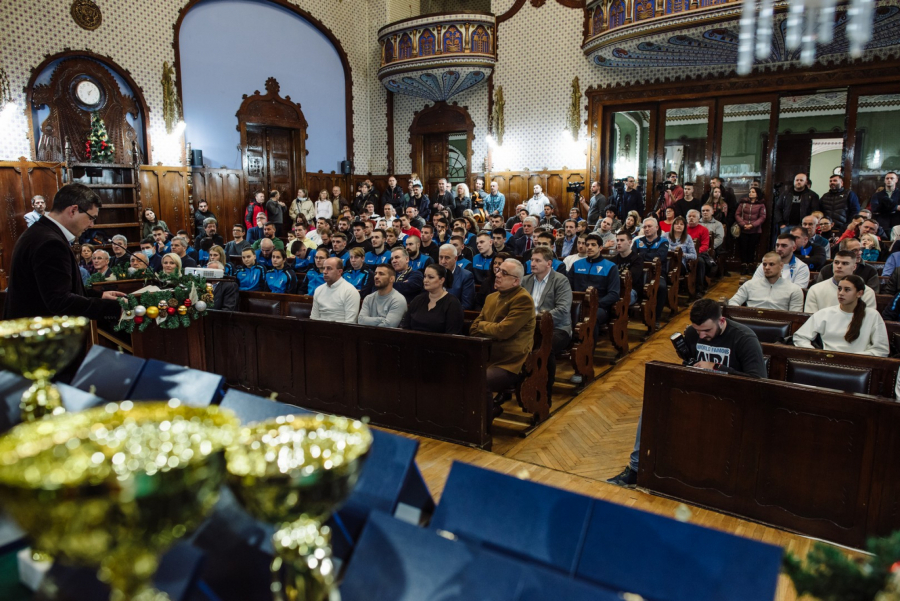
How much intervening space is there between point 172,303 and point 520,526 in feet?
11.3

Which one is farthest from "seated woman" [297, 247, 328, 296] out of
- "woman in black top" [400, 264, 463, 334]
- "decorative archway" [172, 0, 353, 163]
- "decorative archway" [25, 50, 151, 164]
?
"decorative archway" [172, 0, 353, 163]

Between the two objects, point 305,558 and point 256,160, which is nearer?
point 305,558

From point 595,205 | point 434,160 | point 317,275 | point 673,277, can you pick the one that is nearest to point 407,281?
point 317,275

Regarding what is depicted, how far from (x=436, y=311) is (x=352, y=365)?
71 cm

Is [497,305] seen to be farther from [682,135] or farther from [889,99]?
[889,99]

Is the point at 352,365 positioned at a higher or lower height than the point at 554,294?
lower

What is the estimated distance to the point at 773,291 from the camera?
16.4 feet

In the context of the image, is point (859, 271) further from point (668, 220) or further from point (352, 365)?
point (352, 365)

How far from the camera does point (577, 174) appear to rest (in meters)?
11.8

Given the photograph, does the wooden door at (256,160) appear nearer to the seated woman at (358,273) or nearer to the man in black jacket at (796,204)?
the seated woman at (358,273)

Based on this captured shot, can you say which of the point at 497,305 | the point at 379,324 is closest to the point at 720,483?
the point at 497,305

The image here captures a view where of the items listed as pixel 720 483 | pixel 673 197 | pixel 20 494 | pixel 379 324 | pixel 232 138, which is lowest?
pixel 720 483

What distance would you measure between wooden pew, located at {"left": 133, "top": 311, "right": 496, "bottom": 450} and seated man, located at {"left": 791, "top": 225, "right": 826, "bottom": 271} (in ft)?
14.8

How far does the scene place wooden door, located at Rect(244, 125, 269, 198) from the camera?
39.1 ft
